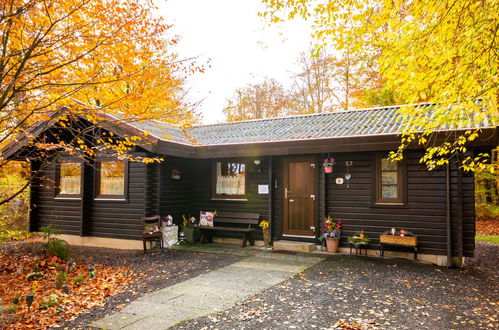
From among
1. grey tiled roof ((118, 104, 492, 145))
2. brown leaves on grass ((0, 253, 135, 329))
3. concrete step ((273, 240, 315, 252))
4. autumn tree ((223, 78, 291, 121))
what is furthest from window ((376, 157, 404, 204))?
autumn tree ((223, 78, 291, 121))

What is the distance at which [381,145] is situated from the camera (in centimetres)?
760

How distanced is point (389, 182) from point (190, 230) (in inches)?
211

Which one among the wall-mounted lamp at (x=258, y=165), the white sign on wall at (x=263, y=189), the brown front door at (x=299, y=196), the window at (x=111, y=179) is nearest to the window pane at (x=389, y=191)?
the brown front door at (x=299, y=196)

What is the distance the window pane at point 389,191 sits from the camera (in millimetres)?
8094

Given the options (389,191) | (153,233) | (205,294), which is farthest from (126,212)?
(389,191)

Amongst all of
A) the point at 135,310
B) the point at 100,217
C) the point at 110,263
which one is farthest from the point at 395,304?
the point at 100,217

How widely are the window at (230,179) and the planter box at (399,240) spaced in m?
3.88

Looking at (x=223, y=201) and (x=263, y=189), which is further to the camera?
(x=223, y=201)

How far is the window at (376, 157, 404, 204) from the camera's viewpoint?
8023mm

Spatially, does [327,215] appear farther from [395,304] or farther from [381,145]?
[395,304]

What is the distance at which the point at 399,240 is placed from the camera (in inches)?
301

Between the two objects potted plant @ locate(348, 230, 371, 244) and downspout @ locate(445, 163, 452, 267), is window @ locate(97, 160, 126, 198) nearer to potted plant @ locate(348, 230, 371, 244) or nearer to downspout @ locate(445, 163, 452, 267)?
potted plant @ locate(348, 230, 371, 244)

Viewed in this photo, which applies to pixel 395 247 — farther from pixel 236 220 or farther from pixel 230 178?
pixel 230 178

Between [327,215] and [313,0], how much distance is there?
4997 millimetres
